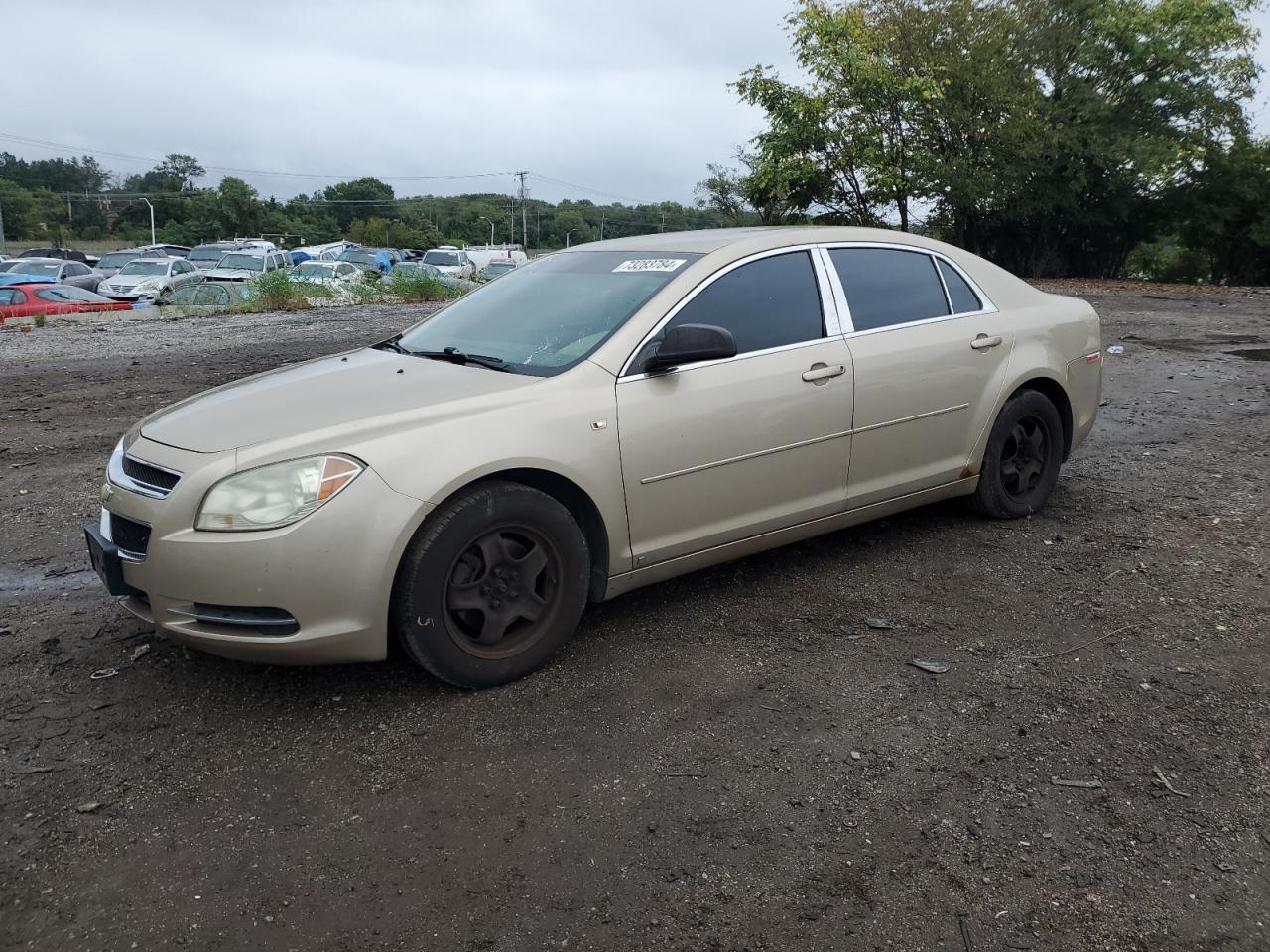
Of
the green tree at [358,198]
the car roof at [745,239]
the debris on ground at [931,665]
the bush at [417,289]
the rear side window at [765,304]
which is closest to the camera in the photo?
the debris on ground at [931,665]

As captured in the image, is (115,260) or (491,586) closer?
(491,586)

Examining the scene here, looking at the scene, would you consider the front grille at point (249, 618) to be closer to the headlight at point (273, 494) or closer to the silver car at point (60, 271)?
the headlight at point (273, 494)

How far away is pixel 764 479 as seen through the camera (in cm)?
441

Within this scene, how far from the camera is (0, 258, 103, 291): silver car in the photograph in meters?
27.3

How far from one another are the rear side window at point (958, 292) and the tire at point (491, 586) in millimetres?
2535

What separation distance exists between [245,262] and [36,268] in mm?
5293

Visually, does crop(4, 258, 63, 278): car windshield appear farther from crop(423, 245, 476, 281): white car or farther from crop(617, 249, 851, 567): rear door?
crop(617, 249, 851, 567): rear door

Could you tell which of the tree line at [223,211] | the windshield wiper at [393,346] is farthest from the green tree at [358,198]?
the windshield wiper at [393,346]

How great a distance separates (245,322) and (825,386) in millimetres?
13676

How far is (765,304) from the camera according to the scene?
4.58 meters

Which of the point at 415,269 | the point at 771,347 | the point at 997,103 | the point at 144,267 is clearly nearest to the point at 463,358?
the point at 771,347

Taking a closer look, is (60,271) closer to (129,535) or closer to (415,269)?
(415,269)

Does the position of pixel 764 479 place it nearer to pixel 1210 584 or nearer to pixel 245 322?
pixel 1210 584

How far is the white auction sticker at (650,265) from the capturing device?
4.51m
